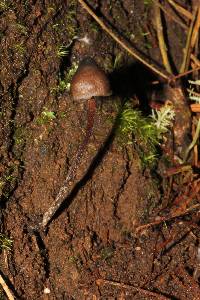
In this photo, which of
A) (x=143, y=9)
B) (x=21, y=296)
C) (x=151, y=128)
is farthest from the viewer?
(x=143, y=9)

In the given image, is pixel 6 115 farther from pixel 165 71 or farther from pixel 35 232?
pixel 165 71

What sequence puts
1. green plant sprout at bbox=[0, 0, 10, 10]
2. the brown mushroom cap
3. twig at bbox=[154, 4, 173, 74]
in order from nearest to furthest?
1. the brown mushroom cap
2. green plant sprout at bbox=[0, 0, 10, 10]
3. twig at bbox=[154, 4, 173, 74]

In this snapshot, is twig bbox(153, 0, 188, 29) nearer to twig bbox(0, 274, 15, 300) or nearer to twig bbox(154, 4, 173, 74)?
twig bbox(154, 4, 173, 74)

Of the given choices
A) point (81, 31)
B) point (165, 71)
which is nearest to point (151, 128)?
point (165, 71)

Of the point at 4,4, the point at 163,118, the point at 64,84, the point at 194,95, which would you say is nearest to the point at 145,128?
the point at 163,118

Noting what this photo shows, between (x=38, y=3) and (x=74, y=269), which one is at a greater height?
(x=38, y=3)

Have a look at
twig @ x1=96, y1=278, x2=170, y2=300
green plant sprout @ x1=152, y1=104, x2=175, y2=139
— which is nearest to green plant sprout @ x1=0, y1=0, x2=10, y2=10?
green plant sprout @ x1=152, y1=104, x2=175, y2=139
